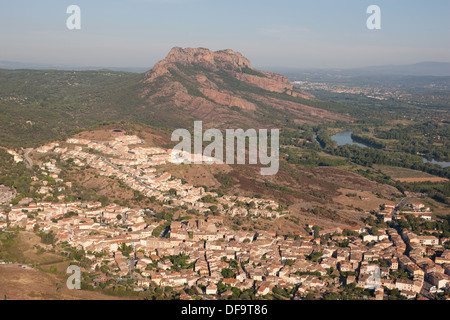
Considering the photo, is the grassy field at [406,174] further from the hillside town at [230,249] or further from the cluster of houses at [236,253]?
the cluster of houses at [236,253]

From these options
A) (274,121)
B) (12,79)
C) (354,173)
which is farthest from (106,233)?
(12,79)

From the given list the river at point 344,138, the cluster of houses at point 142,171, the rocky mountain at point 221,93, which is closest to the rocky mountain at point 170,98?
the rocky mountain at point 221,93

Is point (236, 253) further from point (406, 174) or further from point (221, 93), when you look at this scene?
point (221, 93)

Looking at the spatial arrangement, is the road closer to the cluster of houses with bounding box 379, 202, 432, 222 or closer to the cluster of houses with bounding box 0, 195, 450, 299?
the cluster of houses with bounding box 0, 195, 450, 299

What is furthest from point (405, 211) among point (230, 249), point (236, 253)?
point (230, 249)

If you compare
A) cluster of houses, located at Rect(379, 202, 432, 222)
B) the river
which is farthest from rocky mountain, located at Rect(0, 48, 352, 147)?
cluster of houses, located at Rect(379, 202, 432, 222)

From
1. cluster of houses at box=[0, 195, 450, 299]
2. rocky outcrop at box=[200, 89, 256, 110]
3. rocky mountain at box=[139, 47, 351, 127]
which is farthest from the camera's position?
rocky outcrop at box=[200, 89, 256, 110]

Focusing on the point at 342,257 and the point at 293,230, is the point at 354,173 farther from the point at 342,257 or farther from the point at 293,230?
the point at 342,257
